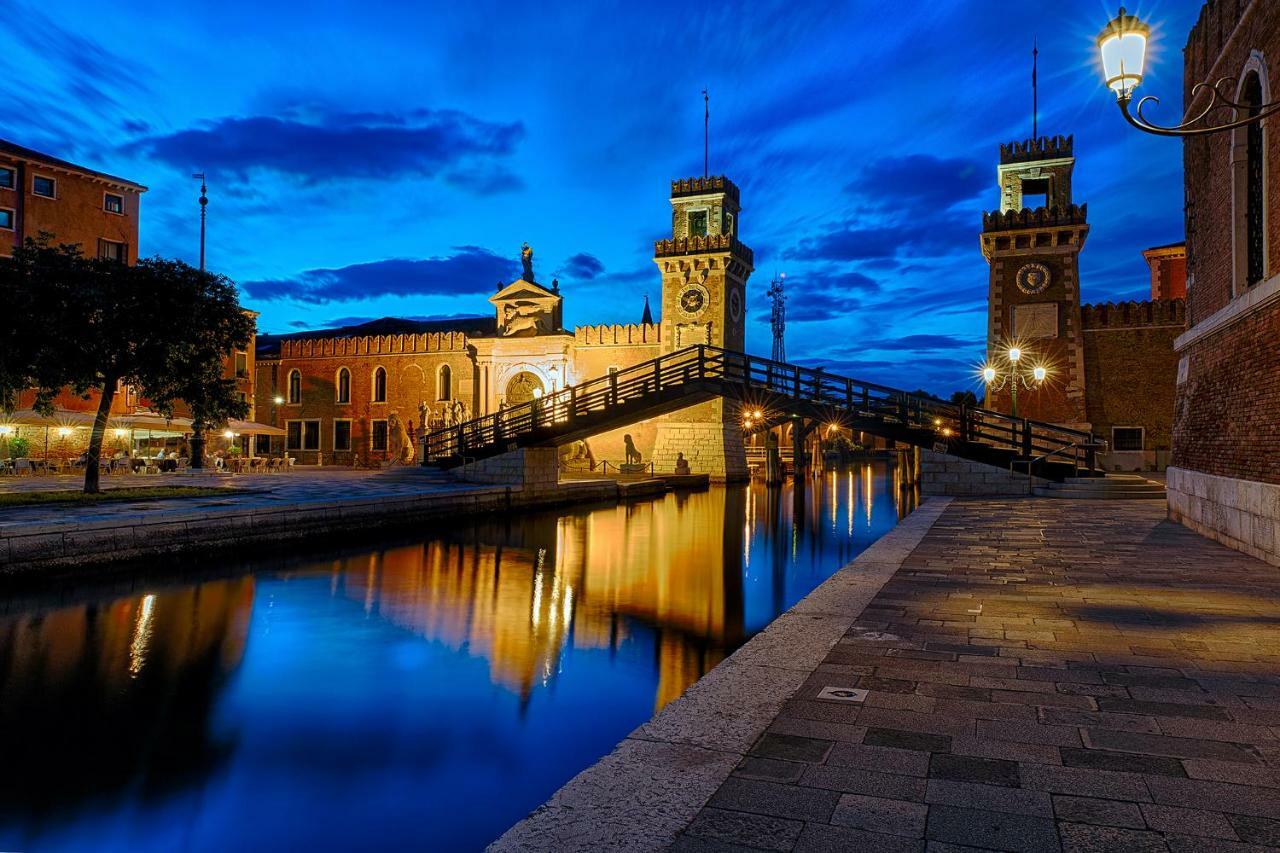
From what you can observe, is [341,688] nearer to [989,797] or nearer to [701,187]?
[989,797]

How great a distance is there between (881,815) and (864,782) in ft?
0.84

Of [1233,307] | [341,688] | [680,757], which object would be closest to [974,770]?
[680,757]

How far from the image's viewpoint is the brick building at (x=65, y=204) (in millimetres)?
26578

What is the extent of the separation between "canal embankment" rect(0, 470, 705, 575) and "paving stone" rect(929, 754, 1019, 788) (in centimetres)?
1062

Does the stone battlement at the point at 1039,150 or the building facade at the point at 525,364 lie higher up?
the stone battlement at the point at 1039,150

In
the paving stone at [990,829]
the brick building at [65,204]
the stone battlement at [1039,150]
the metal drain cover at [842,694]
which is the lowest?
the metal drain cover at [842,694]

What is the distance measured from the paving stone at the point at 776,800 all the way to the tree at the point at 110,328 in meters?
14.5

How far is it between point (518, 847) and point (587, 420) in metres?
17.9

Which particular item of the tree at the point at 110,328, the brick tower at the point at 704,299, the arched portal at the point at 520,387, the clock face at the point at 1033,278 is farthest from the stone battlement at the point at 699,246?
the tree at the point at 110,328

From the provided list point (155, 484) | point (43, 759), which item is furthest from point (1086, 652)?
point (155, 484)

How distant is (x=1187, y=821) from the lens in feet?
8.23

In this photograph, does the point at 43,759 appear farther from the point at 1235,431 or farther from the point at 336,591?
the point at 1235,431

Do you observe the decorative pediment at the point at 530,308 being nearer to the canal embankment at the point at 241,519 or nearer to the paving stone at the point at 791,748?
the canal embankment at the point at 241,519

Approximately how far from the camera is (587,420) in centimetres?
2027
